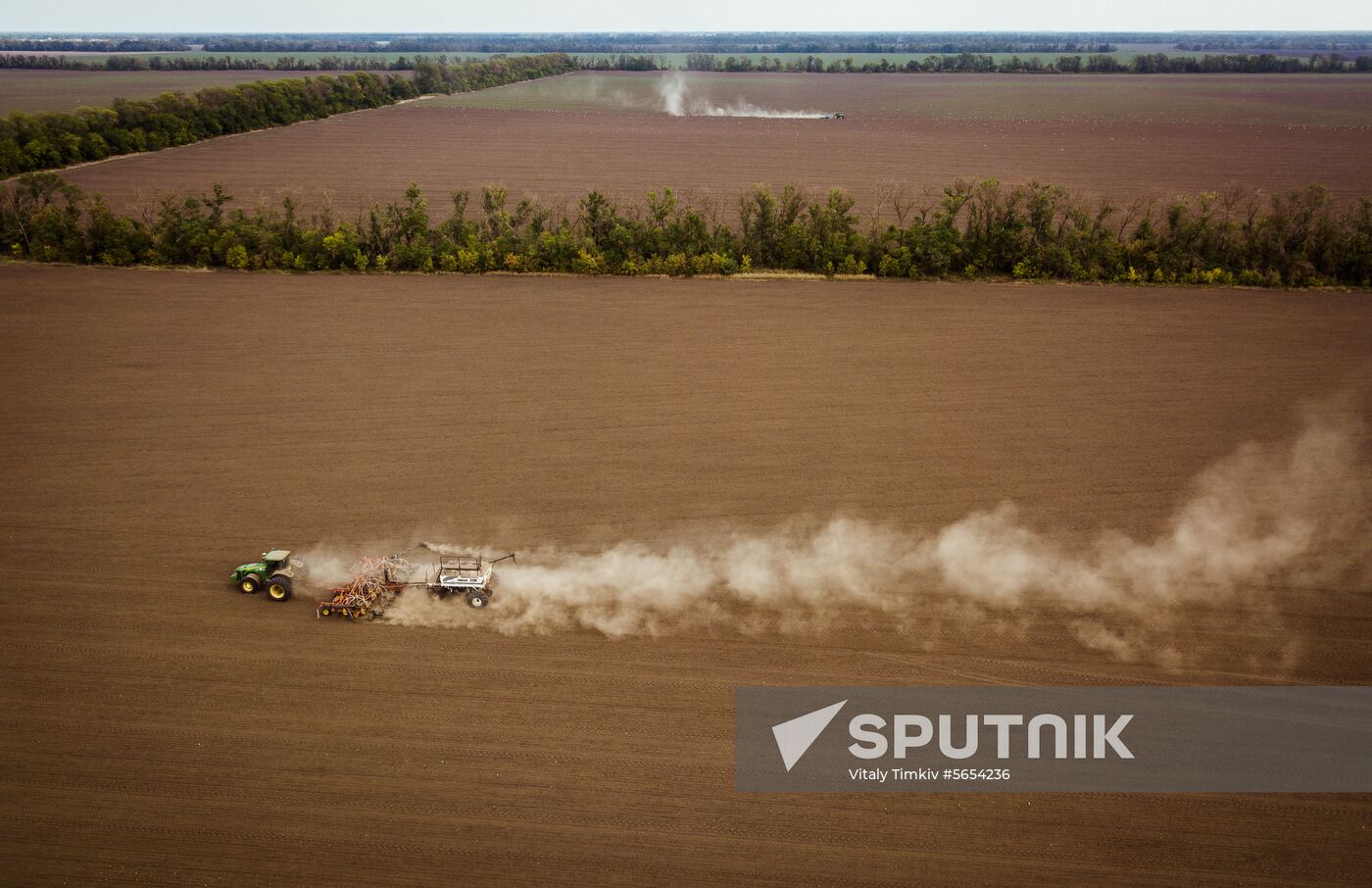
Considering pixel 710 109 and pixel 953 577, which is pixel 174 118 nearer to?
pixel 710 109

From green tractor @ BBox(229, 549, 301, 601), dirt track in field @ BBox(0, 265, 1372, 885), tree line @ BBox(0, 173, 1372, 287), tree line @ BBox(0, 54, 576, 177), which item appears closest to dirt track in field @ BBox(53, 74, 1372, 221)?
tree line @ BBox(0, 54, 576, 177)

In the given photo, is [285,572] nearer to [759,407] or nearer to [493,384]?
[493,384]

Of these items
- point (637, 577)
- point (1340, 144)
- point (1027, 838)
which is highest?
point (1340, 144)

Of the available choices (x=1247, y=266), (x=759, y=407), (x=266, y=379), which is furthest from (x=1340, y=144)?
(x=266, y=379)

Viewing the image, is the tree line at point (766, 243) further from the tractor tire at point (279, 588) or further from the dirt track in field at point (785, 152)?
the tractor tire at point (279, 588)

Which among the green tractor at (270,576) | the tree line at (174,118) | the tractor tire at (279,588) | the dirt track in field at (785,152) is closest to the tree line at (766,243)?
the dirt track in field at (785,152)

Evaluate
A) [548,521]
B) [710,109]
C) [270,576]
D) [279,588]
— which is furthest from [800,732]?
[710,109]

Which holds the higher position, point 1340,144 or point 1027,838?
point 1340,144
